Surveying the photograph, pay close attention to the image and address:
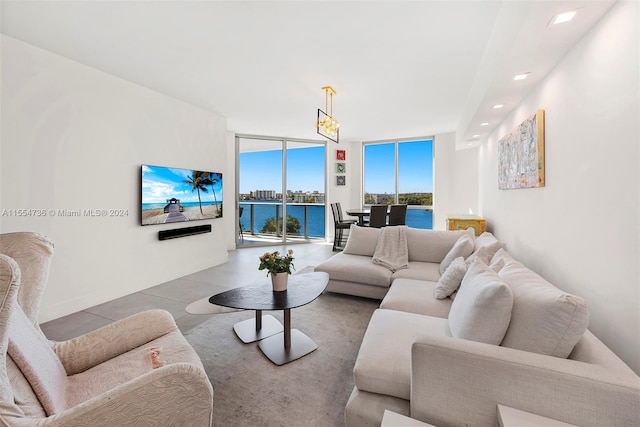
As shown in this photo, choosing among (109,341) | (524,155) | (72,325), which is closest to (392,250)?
(524,155)

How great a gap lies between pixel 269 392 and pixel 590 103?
261 cm

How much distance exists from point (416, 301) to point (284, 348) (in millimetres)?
1129

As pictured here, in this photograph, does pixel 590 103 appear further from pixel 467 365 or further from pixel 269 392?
pixel 269 392

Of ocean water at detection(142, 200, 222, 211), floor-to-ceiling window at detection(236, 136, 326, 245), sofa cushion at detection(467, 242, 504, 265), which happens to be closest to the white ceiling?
sofa cushion at detection(467, 242, 504, 265)

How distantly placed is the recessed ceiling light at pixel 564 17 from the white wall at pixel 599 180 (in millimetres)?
166

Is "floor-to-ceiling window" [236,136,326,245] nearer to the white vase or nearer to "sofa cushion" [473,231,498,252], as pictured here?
the white vase

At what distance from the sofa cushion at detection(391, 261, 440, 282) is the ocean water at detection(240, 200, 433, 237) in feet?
13.3

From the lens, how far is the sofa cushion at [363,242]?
12.5ft

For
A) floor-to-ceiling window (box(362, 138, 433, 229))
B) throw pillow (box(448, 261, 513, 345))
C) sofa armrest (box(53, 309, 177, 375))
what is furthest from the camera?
floor-to-ceiling window (box(362, 138, 433, 229))

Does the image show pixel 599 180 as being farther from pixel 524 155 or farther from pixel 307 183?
pixel 307 183

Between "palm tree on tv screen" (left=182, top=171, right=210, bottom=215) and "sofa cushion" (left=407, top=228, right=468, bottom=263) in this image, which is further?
"palm tree on tv screen" (left=182, top=171, right=210, bottom=215)

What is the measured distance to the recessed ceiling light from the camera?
4.83 feet

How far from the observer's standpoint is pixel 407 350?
4.98 feet

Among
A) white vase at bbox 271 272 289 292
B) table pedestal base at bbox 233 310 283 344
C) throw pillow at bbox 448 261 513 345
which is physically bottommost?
table pedestal base at bbox 233 310 283 344
